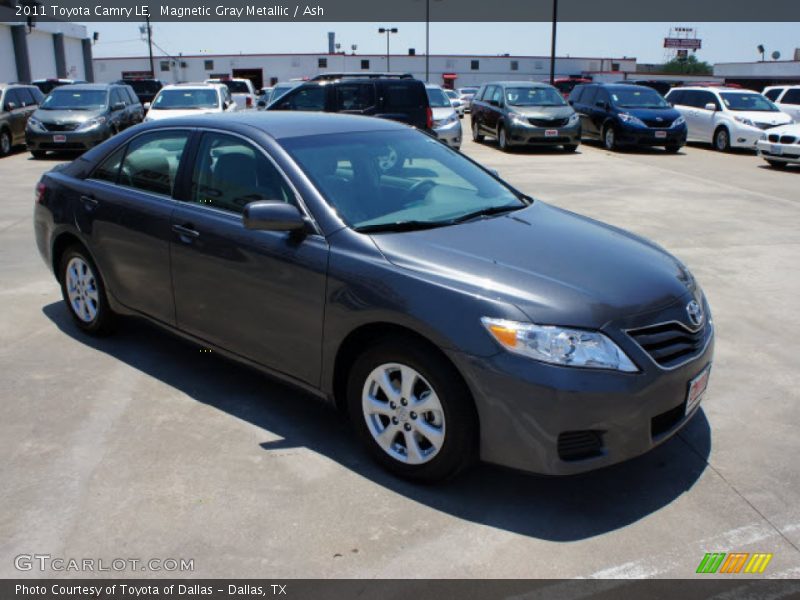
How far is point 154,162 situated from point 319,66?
71.6m

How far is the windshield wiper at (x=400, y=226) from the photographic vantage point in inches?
147

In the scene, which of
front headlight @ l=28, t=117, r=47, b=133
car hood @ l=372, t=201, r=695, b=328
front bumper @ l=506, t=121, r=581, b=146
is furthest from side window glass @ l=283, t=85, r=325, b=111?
car hood @ l=372, t=201, r=695, b=328

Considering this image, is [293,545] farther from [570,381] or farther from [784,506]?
[784,506]

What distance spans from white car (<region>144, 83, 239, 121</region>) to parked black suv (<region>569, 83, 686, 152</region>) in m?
9.65

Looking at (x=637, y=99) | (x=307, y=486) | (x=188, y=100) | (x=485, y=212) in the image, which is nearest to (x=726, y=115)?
(x=637, y=99)

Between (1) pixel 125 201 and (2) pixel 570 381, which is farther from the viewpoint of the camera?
(1) pixel 125 201

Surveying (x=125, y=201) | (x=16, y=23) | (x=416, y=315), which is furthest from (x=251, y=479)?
(x=16, y=23)

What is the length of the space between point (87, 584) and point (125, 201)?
2.63 metres

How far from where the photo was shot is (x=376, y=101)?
13.8 metres

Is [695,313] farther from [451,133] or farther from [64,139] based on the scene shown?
[64,139]

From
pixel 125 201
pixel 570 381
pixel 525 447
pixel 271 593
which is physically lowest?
pixel 271 593

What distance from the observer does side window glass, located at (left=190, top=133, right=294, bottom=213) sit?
405 centimetres

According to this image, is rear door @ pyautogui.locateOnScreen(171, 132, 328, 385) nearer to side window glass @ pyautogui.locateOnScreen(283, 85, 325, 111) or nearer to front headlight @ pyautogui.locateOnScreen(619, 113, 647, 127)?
side window glass @ pyautogui.locateOnScreen(283, 85, 325, 111)

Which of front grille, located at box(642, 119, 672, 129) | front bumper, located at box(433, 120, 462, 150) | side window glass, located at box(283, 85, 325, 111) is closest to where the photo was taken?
side window glass, located at box(283, 85, 325, 111)
